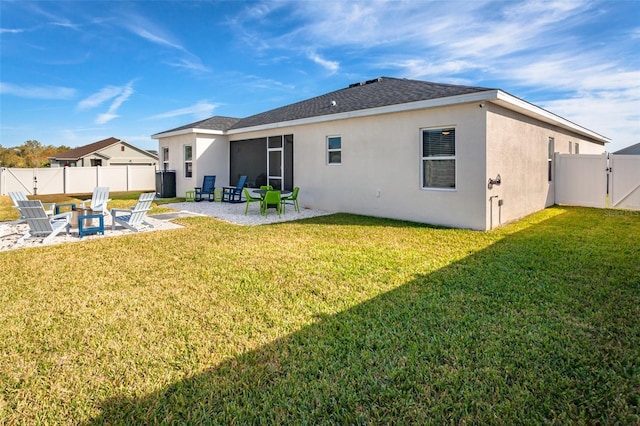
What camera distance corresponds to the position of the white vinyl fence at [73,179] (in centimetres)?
1987

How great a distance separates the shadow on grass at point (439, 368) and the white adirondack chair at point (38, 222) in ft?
22.1

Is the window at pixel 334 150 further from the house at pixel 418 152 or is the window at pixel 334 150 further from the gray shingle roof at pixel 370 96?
the gray shingle roof at pixel 370 96

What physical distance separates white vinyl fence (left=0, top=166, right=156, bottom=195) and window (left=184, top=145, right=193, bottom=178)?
27.7 feet

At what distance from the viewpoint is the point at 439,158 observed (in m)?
9.38

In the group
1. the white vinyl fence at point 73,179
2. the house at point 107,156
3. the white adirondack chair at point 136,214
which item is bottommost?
the white adirondack chair at point 136,214

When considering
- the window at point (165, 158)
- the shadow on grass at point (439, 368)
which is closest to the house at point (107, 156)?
the window at point (165, 158)

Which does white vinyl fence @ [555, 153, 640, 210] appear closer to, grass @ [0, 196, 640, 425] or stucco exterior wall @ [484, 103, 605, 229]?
stucco exterior wall @ [484, 103, 605, 229]

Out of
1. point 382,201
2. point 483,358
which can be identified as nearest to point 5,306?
point 483,358

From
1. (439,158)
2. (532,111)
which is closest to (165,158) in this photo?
(439,158)

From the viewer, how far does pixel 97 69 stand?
19484mm

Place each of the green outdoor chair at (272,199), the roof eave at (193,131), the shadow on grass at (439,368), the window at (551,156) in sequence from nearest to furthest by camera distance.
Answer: the shadow on grass at (439,368) → the green outdoor chair at (272,199) → the window at (551,156) → the roof eave at (193,131)

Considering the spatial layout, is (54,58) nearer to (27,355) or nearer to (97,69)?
(97,69)

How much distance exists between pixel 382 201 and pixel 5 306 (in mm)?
8824

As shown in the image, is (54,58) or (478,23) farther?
(54,58)
